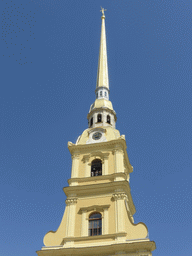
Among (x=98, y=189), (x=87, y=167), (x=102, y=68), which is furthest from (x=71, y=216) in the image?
(x=102, y=68)

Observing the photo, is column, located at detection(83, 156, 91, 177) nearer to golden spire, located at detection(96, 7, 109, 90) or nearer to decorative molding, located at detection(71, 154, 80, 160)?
decorative molding, located at detection(71, 154, 80, 160)

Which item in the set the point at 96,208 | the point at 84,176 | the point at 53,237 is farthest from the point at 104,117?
the point at 53,237

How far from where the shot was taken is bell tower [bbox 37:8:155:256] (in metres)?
26.3

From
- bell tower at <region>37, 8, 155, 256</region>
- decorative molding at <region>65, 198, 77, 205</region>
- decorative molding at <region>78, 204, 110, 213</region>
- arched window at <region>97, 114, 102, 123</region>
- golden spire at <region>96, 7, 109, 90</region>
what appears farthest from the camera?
golden spire at <region>96, 7, 109, 90</region>

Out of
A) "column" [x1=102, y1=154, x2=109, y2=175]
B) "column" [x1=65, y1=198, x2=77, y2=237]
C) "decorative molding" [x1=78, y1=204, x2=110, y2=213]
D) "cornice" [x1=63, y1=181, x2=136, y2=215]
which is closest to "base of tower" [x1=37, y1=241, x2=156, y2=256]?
"column" [x1=65, y1=198, x2=77, y2=237]

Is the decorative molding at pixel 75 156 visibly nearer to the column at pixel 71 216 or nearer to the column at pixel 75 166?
the column at pixel 75 166

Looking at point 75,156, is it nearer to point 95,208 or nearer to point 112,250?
point 95,208

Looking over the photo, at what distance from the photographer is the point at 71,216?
2911 cm

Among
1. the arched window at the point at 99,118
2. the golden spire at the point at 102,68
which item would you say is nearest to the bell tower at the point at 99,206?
the arched window at the point at 99,118

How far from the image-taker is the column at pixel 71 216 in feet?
92.4

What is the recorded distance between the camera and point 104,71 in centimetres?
4559

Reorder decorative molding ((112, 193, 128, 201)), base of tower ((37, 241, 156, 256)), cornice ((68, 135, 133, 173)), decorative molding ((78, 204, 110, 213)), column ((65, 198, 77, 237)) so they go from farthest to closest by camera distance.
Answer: cornice ((68, 135, 133, 173)) < decorative molding ((112, 193, 128, 201)) < decorative molding ((78, 204, 110, 213)) < column ((65, 198, 77, 237)) < base of tower ((37, 241, 156, 256))

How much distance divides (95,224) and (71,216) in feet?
7.11

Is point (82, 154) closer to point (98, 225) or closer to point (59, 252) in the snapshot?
point (98, 225)
